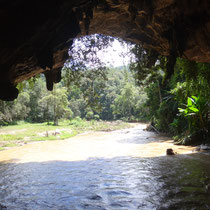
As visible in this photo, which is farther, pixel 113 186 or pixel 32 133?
pixel 32 133

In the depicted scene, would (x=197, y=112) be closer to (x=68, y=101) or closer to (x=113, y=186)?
(x=113, y=186)

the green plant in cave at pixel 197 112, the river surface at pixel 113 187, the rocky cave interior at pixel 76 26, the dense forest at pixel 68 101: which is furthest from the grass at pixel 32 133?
the green plant in cave at pixel 197 112

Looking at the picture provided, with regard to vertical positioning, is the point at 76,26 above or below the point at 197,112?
above

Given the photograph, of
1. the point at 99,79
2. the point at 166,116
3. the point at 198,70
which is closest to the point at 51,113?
the point at 166,116

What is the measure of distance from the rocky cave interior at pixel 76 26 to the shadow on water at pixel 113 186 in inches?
120

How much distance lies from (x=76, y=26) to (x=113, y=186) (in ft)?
15.7

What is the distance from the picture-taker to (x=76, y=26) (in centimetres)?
512

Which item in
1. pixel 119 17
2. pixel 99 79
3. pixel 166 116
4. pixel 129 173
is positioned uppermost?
pixel 119 17

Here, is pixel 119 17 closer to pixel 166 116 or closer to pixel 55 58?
pixel 55 58

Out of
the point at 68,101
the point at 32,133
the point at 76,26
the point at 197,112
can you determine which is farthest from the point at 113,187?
the point at 68,101

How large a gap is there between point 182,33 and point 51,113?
43.7m

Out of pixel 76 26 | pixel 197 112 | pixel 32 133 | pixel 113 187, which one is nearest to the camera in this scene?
pixel 76 26

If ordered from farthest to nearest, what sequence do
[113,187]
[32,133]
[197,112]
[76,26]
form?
[32,133]
[197,112]
[113,187]
[76,26]

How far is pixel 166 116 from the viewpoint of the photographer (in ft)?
61.9
